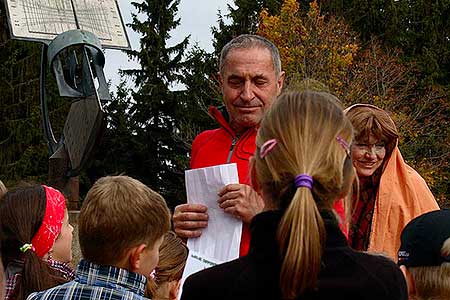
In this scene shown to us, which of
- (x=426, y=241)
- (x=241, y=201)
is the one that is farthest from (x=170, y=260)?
(x=426, y=241)

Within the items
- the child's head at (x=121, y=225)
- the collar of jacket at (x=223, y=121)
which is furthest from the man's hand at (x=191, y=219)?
the collar of jacket at (x=223, y=121)

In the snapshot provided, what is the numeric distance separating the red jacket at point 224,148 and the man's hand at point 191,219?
287mm

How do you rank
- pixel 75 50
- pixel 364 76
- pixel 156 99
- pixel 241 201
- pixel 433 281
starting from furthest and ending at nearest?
pixel 156 99 < pixel 364 76 < pixel 75 50 < pixel 241 201 < pixel 433 281

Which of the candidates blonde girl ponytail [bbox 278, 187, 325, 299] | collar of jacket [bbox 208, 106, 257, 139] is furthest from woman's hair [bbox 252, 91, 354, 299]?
collar of jacket [bbox 208, 106, 257, 139]

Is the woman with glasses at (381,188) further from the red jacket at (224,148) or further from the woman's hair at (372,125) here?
the red jacket at (224,148)

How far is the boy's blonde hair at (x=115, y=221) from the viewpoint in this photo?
8.77ft

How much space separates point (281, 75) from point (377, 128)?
540 mm

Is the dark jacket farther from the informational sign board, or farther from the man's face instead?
the informational sign board

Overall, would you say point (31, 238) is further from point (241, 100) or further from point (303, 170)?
point (303, 170)

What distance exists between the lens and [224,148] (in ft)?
11.2

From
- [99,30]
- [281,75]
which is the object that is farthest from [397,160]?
[99,30]

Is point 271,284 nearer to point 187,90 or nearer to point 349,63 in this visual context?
point 349,63

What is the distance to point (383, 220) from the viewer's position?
358 centimetres

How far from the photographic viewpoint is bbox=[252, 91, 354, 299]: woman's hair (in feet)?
6.11
